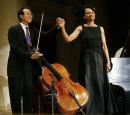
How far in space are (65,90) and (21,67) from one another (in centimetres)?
64

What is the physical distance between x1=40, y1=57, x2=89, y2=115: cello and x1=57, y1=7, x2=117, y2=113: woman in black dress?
29 centimetres

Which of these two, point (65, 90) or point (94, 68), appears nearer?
point (65, 90)

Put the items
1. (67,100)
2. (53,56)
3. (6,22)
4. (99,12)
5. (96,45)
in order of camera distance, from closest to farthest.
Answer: (67,100) < (96,45) < (6,22) < (53,56) < (99,12)

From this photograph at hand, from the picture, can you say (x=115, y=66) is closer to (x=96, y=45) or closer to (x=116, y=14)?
(x=96, y=45)

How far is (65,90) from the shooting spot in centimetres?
456

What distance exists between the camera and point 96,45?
4926 mm

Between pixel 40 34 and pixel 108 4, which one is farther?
pixel 108 4

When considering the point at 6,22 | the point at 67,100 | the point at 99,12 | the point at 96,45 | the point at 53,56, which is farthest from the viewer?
the point at 99,12

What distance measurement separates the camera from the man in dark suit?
4891 millimetres

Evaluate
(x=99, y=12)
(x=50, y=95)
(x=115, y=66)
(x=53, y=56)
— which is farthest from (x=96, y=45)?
(x=99, y=12)

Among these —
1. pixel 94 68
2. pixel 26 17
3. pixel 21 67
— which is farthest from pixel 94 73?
pixel 26 17

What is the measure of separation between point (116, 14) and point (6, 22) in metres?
4.25

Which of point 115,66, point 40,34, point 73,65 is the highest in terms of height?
point 40,34

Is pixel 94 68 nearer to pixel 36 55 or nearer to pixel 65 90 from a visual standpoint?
pixel 65 90
